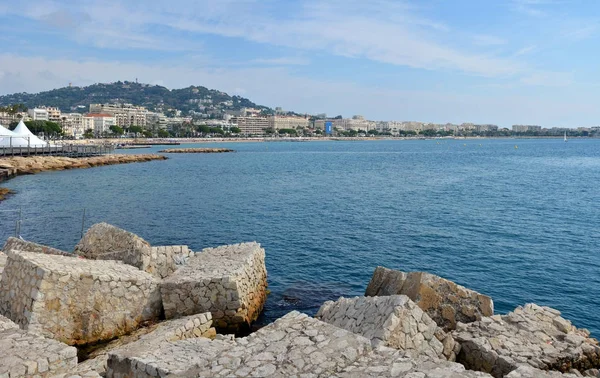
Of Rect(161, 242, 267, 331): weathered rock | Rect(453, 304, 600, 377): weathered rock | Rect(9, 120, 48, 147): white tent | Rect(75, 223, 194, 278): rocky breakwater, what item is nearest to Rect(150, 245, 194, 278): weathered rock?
Rect(75, 223, 194, 278): rocky breakwater

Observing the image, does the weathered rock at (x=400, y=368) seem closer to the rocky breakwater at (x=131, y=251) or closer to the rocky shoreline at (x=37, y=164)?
the rocky breakwater at (x=131, y=251)

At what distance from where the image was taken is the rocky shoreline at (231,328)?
7263 millimetres

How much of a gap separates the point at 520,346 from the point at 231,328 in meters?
6.95

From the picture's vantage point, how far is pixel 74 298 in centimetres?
1126

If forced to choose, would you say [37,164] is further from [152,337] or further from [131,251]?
[152,337]

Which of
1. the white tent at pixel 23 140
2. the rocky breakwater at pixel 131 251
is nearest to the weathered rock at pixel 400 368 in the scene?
the rocky breakwater at pixel 131 251

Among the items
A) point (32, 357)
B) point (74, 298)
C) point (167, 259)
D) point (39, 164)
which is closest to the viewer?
point (32, 357)

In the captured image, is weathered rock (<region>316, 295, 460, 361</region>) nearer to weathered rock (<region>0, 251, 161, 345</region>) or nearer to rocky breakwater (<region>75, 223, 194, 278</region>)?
weathered rock (<region>0, 251, 161, 345</region>)

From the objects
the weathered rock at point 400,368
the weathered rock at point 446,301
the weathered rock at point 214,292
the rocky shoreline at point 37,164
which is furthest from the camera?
the rocky shoreline at point 37,164

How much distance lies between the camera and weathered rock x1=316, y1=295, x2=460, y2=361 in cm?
886

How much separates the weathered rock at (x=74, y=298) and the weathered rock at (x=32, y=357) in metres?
2.26

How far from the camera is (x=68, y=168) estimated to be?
68.0m

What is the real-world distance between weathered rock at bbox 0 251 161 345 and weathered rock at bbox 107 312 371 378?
3.06 metres

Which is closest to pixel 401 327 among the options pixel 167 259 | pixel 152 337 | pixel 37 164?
pixel 152 337
